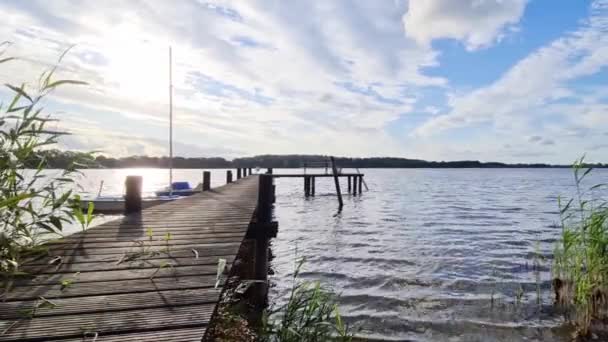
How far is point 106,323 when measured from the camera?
2.12 metres

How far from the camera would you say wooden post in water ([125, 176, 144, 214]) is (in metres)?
7.34

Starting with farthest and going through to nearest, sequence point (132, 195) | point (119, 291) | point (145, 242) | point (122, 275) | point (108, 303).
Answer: point (132, 195) → point (145, 242) → point (122, 275) → point (119, 291) → point (108, 303)

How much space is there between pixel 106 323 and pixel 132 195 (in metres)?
5.83

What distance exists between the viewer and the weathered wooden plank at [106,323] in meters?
1.99

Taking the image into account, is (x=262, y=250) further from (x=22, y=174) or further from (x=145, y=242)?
(x=22, y=174)

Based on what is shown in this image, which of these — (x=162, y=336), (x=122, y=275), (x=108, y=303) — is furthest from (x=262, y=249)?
(x=162, y=336)

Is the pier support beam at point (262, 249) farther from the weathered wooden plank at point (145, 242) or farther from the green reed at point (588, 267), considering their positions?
the green reed at point (588, 267)

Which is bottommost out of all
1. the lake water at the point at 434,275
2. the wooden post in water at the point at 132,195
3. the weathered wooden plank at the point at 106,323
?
the lake water at the point at 434,275

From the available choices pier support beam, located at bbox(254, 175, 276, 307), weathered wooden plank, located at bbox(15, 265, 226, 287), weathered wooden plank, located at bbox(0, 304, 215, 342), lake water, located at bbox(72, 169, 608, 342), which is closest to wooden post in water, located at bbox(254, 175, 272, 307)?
pier support beam, located at bbox(254, 175, 276, 307)

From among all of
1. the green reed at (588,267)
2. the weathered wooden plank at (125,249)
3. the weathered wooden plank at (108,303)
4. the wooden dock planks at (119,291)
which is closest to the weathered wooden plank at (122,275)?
the wooden dock planks at (119,291)

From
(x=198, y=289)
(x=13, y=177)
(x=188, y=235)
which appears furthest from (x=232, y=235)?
(x=13, y=177)

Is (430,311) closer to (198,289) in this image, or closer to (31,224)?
(198,289)

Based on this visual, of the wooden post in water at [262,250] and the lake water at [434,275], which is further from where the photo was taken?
the wooden post in water at [262,250]

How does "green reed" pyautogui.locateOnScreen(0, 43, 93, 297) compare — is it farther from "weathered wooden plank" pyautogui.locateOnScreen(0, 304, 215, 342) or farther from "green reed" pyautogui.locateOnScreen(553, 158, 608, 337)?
"green reed" pyautogui.locateOnScreen(553, 158, 608, 337)
